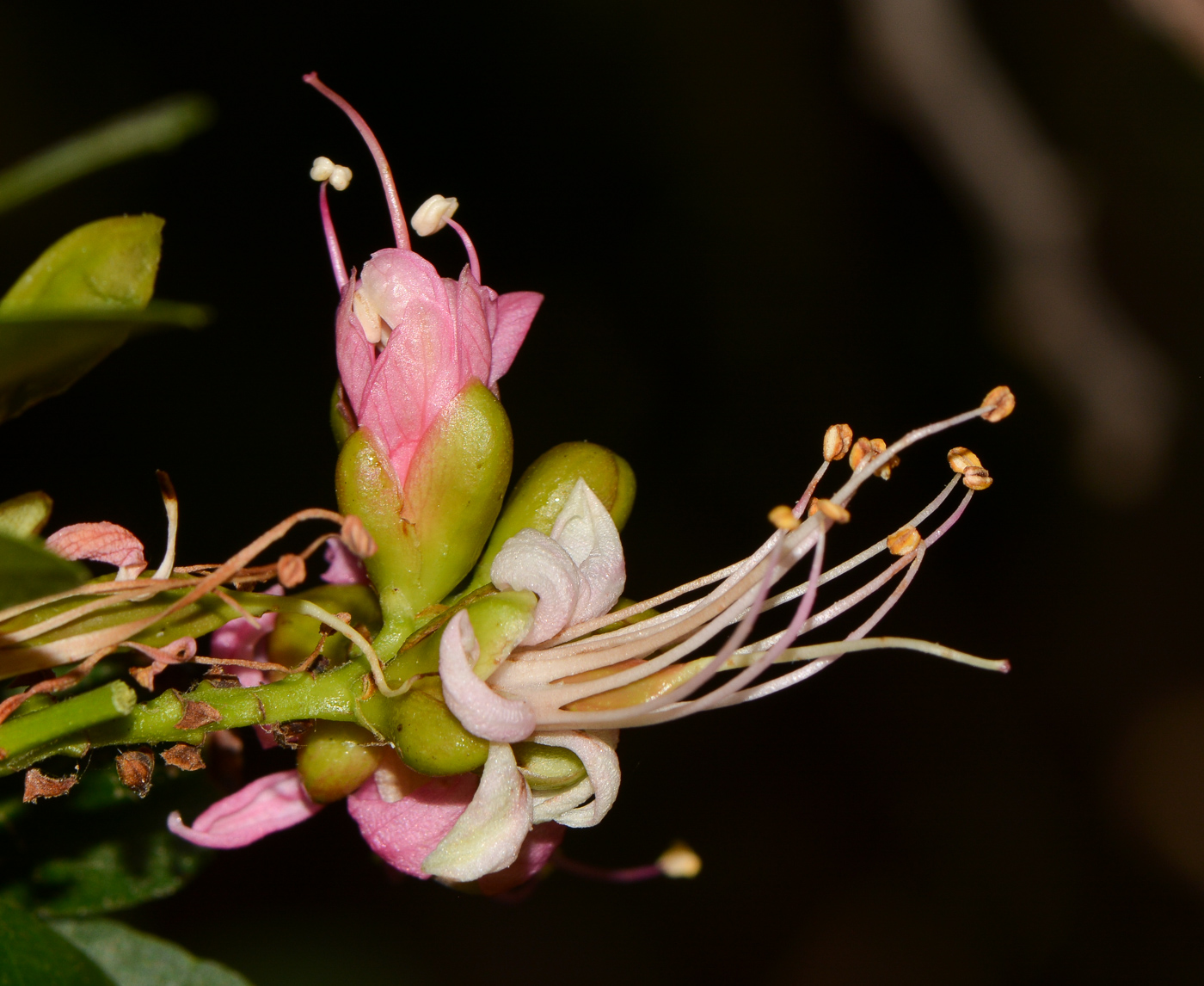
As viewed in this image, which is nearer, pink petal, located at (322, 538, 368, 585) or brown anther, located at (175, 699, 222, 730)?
brown anther, located at (175, 699, 222, 730)

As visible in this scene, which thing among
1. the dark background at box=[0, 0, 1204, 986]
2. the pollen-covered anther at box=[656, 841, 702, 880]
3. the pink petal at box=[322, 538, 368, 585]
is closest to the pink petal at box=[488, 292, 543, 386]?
the pink petal at box=[322, 538, 368, 585]

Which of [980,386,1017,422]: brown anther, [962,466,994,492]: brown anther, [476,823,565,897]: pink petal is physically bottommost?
[476,823,565,897]: pink petal

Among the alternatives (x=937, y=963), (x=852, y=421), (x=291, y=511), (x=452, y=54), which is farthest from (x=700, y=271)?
(x=937, y=963)

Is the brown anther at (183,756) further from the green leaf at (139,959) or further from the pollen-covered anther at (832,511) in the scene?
the pollen-covered anther at (832,511)

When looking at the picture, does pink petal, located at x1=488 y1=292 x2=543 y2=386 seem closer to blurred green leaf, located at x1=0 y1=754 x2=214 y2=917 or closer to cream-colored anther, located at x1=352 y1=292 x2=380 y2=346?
cream-colored anther, located at x1=352 y1=292 x2=380 y2=346

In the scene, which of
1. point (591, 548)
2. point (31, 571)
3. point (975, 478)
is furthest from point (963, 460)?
point (31, 571)

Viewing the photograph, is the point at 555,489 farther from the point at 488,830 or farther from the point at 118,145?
the point at 118,145

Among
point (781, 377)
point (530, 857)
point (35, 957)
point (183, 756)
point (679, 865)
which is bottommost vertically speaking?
point (679, 865)

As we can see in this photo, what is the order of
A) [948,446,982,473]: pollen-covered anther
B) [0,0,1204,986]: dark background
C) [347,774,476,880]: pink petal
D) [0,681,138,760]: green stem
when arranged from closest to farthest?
[0,681,138,760]: green stem, [347,774,476,880]: pink petal, [948,446,982,473]: pollen-covered anther, [0,0,1204,986]: dark background
